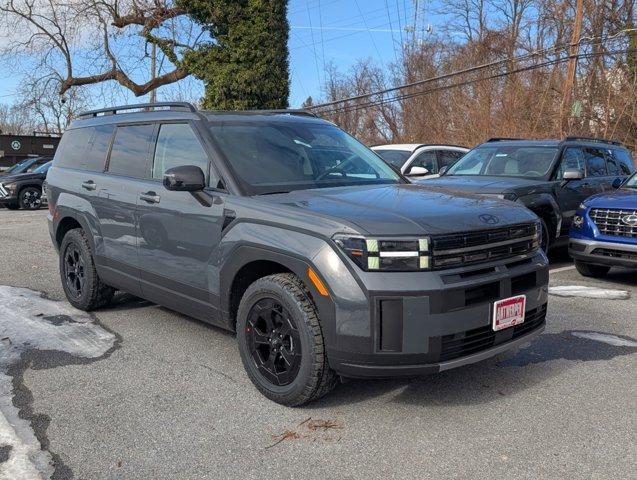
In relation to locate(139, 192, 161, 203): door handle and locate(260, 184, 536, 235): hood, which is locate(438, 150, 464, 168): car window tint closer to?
locate(260, 184, 536, 235): hood

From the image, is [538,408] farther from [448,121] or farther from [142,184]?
[448,121]

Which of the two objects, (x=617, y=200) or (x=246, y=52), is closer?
(x=617, y=200)

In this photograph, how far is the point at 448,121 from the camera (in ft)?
93.2

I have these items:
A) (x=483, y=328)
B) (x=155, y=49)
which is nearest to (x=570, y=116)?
(x=155, y=49)

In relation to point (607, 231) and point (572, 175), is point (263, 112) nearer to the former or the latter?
point (607, 231)

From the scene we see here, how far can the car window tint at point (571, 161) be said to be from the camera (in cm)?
887

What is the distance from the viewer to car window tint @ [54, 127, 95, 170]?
611 centimetres

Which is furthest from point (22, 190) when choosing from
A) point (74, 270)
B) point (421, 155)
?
point (74, 270)

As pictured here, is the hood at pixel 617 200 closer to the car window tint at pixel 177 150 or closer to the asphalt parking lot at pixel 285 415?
the asphalt parking lot at pixel 285 415

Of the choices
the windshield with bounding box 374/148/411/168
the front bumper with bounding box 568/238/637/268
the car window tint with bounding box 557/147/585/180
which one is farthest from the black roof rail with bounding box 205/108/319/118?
the windshield with bounding box 374/148/411/168

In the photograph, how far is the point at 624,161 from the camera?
1054 centimetres

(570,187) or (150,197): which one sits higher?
(150,197)

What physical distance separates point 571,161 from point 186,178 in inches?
272

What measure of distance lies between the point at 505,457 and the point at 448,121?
87.2 feet
